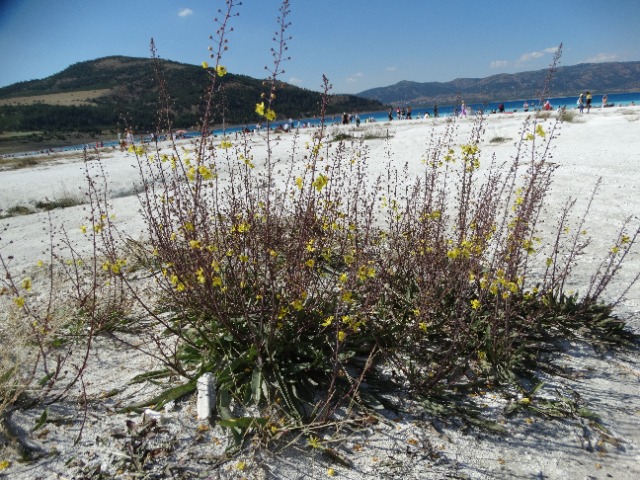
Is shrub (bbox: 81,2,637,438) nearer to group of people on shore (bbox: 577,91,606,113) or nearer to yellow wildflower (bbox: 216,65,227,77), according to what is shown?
yellow wildflower (bbox: 216,65,227,77)

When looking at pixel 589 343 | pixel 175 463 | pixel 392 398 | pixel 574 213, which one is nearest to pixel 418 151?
pixel 574 213

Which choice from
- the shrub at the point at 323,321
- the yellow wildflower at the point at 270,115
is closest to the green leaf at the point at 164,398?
the shrub at the point at 323,321

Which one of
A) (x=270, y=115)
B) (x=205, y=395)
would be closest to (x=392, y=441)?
(x=205, y=395)

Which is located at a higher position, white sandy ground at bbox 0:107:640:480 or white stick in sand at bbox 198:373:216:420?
white stick in sand at bbox 198:373:216:420

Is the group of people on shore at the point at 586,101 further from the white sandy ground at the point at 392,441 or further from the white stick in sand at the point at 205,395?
the white stick in sand at the point at 205,395

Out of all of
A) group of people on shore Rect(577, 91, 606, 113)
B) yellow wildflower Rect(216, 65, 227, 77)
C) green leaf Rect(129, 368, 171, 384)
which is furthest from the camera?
group of people on shore Rect(577, 91, 606, 113)

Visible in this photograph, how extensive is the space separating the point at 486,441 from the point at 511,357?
0.83 meters

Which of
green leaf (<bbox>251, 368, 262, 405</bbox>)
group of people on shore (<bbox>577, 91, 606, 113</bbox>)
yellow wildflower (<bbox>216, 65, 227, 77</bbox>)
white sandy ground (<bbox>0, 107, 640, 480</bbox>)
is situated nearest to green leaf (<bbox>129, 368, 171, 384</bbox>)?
white sandy ground (<bbox>0, 107, 640, 480</bbox>)

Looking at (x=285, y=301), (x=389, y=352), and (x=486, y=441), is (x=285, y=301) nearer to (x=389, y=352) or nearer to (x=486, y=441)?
(x=389, y=352)

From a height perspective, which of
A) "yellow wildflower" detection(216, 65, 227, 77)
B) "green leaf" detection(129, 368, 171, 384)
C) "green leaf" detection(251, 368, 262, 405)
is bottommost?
"green leaf" detection(129, 368, 171, 384)

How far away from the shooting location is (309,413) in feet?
8.61

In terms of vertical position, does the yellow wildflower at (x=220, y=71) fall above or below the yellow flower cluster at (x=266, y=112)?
above

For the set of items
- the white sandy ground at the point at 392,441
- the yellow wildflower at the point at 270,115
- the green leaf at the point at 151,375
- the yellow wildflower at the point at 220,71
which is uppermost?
the yellow wildflower at the point at 220,71

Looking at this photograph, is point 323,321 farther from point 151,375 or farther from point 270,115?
point 270,115
